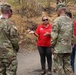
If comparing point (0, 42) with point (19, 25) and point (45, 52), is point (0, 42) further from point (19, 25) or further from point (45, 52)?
point (19, 25)

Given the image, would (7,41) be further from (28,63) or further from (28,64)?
(28,63)

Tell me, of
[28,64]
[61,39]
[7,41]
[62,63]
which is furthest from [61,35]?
[28,64]

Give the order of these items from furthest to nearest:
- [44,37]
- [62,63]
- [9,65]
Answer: [44,37] → [62,63] → [9,65]

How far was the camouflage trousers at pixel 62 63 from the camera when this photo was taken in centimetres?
661

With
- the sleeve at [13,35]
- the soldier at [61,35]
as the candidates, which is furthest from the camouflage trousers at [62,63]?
the sleeve at [13,35]

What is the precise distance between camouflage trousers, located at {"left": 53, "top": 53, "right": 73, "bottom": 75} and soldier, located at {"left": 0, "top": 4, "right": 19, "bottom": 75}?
1.21m

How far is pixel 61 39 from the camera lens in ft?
21.2

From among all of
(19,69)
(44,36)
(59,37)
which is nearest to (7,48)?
(59,37)

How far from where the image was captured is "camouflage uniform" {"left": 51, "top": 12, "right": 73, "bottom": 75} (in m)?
6.43

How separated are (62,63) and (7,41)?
162 centimetres

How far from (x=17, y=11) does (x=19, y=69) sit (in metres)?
6.30

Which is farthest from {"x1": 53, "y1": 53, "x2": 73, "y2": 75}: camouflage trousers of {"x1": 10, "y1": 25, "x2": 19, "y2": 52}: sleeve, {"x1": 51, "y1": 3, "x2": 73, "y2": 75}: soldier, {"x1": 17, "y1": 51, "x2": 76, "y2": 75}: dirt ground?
{"x1": 17, "y1": 51, "x2": 76, "y2": 75}: dirt ground

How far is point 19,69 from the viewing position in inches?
344

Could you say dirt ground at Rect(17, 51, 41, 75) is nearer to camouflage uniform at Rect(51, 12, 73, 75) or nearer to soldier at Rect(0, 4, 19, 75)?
camouflage uniform at Rect(51, 12, 73, 75)
